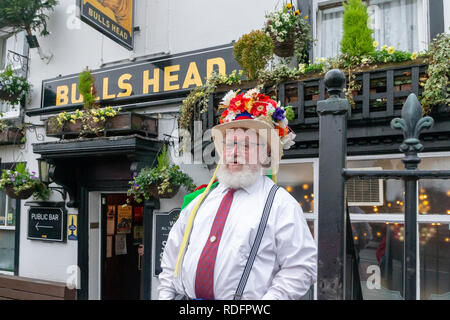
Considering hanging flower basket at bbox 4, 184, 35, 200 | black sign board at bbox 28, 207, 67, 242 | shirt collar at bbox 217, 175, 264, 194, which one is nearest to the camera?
shirt collar at bbox 217, 175, 264, 194

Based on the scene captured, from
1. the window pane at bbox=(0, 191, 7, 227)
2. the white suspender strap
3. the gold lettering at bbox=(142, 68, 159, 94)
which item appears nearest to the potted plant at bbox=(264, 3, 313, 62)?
the gold lettering at bbox=(142, 68, 159, 94)

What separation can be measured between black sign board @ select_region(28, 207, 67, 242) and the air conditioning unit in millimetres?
4649

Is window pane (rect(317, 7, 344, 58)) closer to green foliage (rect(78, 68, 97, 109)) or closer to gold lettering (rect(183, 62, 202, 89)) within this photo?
gold lettering (rect(183, 62, 202, 89))

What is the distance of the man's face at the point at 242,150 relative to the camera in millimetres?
2188

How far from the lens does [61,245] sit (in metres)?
6.41

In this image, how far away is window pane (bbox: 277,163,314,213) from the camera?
15.6ft

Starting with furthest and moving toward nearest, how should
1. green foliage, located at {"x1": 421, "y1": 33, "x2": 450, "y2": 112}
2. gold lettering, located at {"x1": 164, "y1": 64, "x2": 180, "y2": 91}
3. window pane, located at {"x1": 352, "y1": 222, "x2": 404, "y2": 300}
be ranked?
gold lettering, located at {"x1": 164, "y1": 64, "x2": 180, "y2": 91}, window pane, located at {"x1": 352, "y1": 222, "x2": 404, "y2": 300}, green foliage, located at {"x1": 421, "y1": 33, "x2": 450, "y2": 112}

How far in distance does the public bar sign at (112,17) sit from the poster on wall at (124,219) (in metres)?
2.89

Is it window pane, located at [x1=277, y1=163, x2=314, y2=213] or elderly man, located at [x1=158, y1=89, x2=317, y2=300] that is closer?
elderly man, located at [x1=158, y1=89, x2=317, y2=300]

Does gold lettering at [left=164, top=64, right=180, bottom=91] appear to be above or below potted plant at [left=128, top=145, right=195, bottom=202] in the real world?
above

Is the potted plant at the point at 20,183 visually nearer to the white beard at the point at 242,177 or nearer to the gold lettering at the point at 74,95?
the gold lettering at the point at 74,95

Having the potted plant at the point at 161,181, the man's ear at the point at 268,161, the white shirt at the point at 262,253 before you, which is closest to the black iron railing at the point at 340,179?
the white shirt at the point at 262,253

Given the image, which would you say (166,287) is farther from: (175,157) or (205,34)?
(205,34)

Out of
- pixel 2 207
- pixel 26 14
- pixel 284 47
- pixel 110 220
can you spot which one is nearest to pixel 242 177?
pixel 284 47
